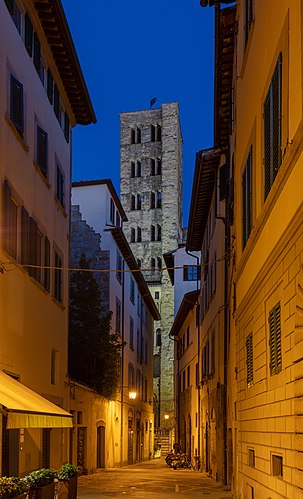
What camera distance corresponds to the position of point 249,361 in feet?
43.8

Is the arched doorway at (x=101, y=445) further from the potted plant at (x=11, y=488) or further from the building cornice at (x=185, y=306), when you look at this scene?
the potted plant at (x=11, y=488)

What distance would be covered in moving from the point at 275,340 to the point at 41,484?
5.13 meters

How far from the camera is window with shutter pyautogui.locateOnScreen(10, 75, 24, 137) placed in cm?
1677

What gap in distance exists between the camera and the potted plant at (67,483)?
1430cm

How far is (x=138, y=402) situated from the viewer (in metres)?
49.9

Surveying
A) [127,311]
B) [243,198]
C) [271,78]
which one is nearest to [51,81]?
[243,198]

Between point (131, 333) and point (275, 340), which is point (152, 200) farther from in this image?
point (275, 340)

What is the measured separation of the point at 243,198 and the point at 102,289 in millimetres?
21641

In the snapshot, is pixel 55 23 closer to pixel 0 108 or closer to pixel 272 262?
pixel 0 108

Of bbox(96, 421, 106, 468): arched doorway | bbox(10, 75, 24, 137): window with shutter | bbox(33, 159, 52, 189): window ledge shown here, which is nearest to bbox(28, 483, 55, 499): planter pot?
bbox(10, 75, 24, 137): window with shutter

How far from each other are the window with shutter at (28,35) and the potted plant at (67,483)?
33.0 ft

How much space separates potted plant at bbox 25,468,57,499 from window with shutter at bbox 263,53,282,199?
19.6 ft

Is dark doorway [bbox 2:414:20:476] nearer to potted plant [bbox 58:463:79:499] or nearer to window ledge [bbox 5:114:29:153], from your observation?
potted plant [bbox 58:463:79:499]

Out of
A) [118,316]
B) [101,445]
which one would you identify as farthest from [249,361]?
[118,316]
